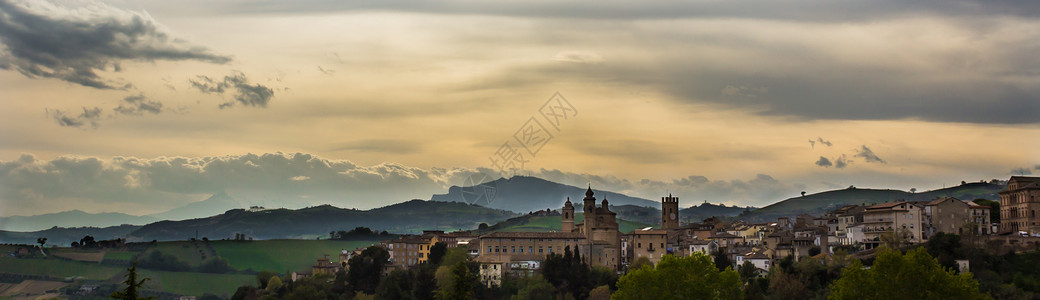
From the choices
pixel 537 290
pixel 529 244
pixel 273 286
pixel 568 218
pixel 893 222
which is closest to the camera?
pixel 893 222

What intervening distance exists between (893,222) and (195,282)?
354ft

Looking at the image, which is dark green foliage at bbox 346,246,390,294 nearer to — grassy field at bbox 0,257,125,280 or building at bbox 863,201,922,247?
building at bbox 863,201,922,247

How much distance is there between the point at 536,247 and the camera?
115000 mm

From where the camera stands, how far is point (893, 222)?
101 metres

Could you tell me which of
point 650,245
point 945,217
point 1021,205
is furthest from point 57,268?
point 1021,205

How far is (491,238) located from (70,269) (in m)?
92.8

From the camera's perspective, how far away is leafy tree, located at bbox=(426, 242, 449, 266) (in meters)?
116

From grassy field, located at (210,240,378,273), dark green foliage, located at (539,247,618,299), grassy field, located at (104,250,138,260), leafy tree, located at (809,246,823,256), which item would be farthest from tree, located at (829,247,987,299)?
grassy field, located at (104,250,138,260)

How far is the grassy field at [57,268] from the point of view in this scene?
587ft

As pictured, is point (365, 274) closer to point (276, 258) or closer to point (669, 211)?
point (669, 211)

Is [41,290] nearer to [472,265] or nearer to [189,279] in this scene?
[189,279]

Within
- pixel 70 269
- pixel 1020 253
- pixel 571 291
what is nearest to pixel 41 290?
pixel 70 269

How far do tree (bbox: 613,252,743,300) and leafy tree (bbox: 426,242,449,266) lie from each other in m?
37.4

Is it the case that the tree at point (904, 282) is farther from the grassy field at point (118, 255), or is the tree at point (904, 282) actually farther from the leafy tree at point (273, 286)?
the grassy field at point (118, 255)
